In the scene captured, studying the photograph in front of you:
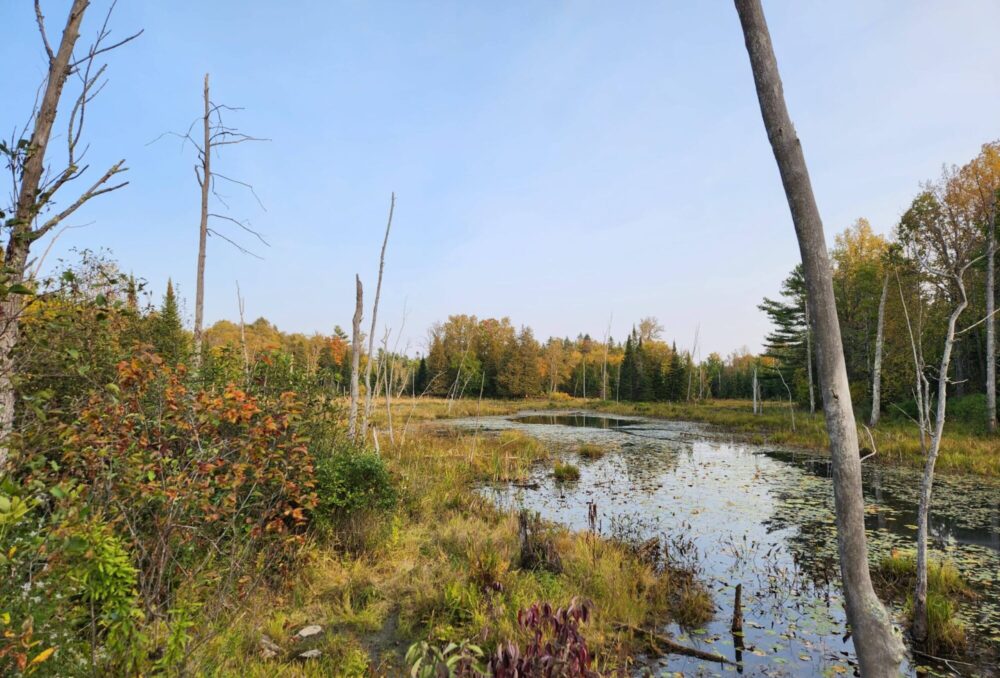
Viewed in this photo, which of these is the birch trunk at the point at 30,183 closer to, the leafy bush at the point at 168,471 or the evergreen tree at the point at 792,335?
the leafy bush at the point at 168,471

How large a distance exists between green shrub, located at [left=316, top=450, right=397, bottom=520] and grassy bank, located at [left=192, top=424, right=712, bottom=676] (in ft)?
0.70

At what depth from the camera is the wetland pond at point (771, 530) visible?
14.2 ft

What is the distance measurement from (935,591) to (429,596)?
5330 mm

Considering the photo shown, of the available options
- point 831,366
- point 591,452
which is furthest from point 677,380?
point 831,366

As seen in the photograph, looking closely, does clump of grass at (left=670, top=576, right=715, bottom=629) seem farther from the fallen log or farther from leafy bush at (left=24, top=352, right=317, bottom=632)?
leafy bush at (left=24, top=352, right=317, bottom=632)

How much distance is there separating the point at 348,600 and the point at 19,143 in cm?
413

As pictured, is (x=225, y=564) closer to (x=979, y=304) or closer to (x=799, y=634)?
(x=799, y=634)

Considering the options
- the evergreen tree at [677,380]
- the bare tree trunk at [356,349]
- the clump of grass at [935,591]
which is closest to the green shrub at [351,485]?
the bare tree trunk at [356,349]

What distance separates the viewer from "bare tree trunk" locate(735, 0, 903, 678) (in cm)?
163

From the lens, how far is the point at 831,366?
172 cm

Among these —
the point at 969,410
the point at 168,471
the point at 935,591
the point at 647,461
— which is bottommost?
the point at 647,461

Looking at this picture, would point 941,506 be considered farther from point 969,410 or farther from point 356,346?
point 969,410

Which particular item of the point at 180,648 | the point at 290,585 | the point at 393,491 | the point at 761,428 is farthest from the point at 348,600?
the point at 761,428

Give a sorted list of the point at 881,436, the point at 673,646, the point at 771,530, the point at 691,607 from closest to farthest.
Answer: the point at 673,646 < the point at 691,607 < the point at 771,530 < the point at 881,436
